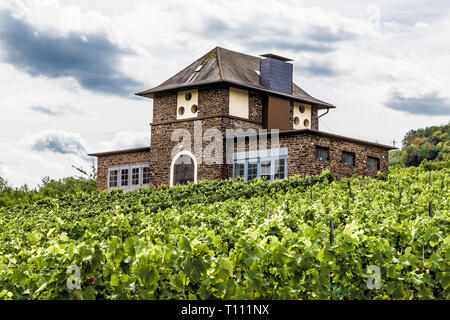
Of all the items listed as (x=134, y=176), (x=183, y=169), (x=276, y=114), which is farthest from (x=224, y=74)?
(x=134, y=176)

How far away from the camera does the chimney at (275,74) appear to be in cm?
2998

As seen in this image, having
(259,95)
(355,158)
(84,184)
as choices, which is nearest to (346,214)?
(355,158)

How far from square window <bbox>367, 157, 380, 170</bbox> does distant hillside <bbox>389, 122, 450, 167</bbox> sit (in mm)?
27590

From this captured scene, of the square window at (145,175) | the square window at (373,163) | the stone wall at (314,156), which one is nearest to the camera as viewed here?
the stone wall at (314,156)

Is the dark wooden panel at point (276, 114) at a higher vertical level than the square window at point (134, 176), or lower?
higher

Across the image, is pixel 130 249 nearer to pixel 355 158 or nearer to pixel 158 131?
pixel 355 158

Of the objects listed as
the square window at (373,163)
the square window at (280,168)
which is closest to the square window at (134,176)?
the square window at (280,168)

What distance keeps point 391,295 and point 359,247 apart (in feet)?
2.04

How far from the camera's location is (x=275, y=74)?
99.2 ft

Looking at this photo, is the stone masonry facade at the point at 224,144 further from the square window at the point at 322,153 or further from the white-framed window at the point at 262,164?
the white-framed window at the point at 262,164

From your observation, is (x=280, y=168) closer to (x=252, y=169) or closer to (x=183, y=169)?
(x=252, y=169)

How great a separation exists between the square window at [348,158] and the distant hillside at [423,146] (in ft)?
96.9

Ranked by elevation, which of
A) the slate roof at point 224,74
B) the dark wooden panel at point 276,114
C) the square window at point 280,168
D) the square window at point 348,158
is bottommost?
the square window at point 280,168

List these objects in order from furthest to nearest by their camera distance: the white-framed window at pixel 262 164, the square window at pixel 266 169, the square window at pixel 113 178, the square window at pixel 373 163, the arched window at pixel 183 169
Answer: the square window at pixel 113 178, the arched window at pixel 183 169, the square window at pixel 373 163, the square window at pixel 266 169, the white-framed window at pixel 262 164
